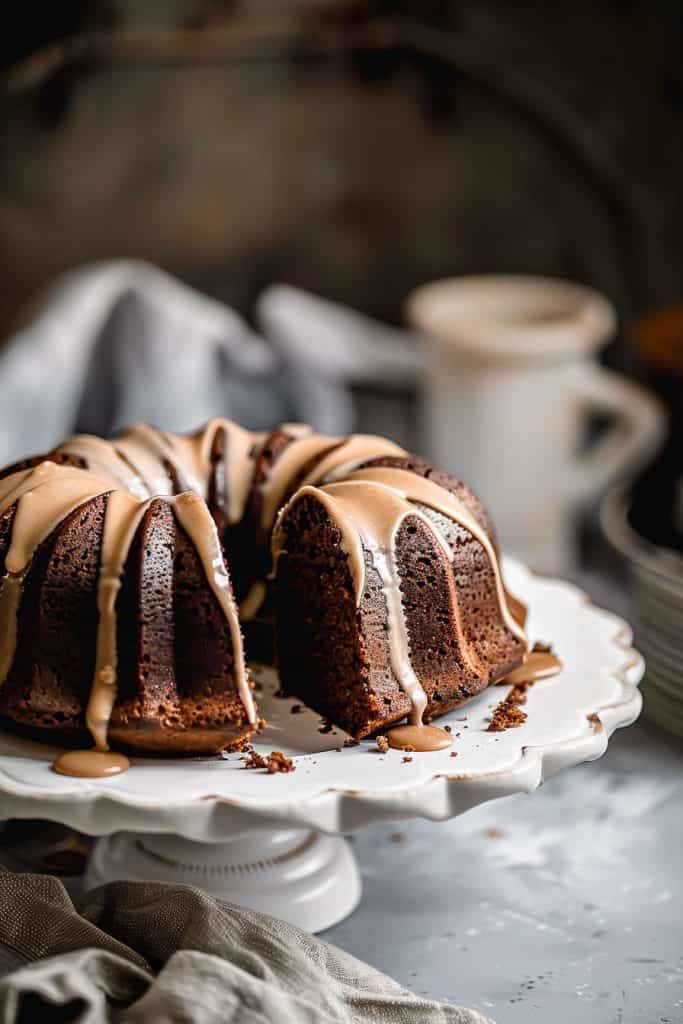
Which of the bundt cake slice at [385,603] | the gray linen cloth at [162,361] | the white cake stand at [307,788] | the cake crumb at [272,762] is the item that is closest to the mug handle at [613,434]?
the gray linen cloth at [162,361]

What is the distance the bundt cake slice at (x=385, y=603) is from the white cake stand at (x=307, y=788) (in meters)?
0.03

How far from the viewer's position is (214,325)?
1.94 m

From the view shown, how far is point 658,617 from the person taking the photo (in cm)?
145

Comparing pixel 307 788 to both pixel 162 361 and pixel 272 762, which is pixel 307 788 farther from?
pixel 162 361

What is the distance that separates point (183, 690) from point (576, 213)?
1374 millimetres

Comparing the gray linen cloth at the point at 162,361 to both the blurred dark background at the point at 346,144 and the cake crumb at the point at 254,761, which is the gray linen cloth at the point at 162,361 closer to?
the blurred dark background at the point at 346,144

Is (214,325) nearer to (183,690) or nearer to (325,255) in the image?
(325,255)

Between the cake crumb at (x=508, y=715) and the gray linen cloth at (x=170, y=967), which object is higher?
the cake crumb at (x=508, y=715)

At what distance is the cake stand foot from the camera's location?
1.17 m

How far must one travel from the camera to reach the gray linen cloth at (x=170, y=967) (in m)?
0.92

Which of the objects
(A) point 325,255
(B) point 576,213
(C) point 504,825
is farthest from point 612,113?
(C) point 504,825

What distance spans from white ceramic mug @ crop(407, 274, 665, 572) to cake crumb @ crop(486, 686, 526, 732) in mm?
758

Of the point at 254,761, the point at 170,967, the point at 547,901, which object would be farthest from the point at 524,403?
the point at 170,967

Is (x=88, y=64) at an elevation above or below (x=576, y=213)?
above
